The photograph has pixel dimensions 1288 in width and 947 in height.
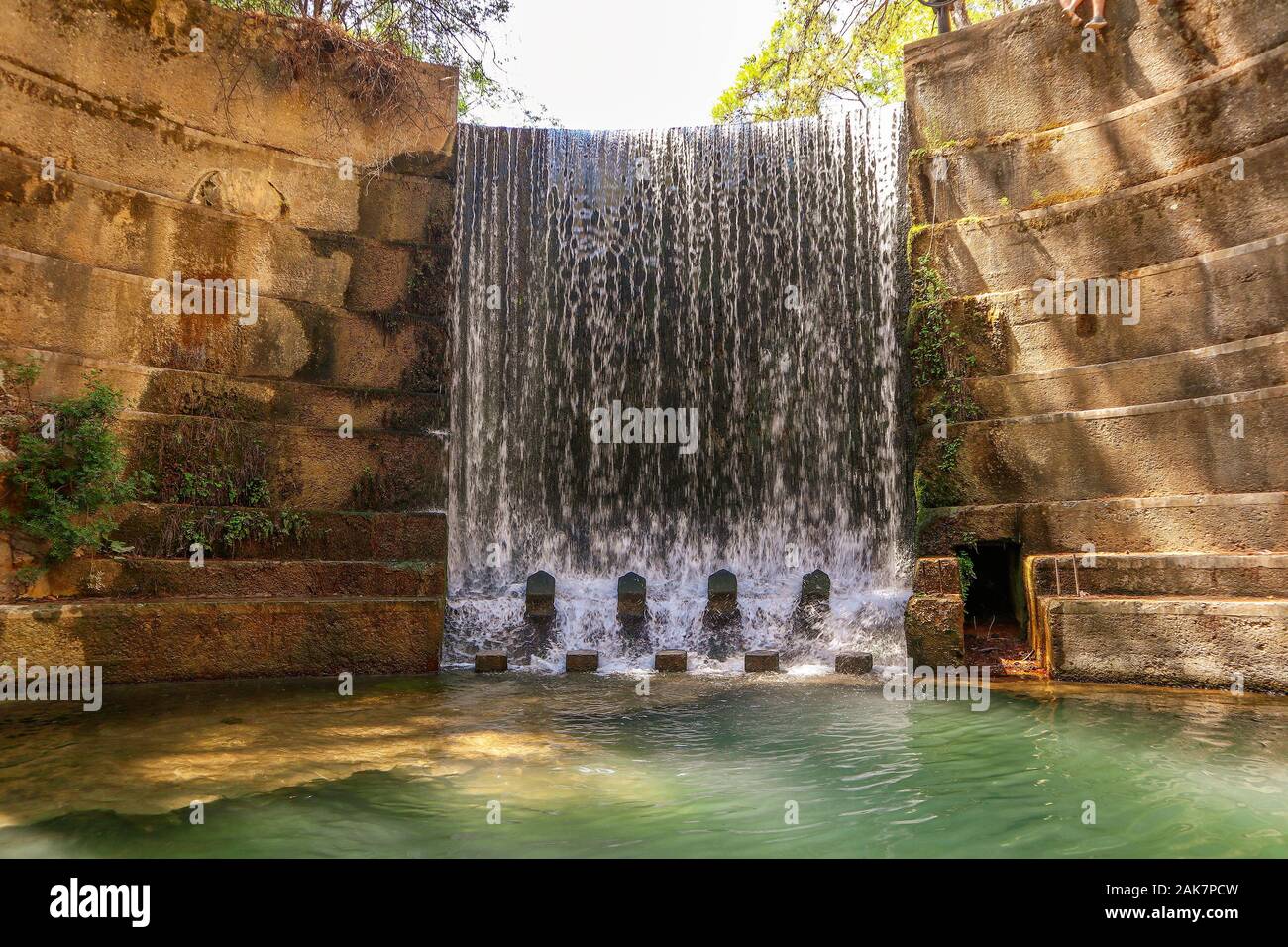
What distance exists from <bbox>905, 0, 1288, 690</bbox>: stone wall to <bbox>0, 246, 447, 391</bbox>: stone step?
5702mm

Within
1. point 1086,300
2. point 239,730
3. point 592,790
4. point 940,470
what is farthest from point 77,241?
point 1086,300

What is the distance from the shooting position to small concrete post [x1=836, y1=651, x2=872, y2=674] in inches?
328

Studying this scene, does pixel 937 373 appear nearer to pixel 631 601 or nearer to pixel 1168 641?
pixel 1168 641

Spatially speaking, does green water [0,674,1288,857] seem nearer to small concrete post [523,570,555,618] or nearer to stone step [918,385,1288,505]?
stone step [918,385,1288,505]

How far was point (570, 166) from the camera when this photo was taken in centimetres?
1189

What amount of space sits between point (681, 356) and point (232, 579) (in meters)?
5.87

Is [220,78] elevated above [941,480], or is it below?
above

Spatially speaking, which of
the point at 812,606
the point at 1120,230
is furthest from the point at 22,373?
the point at 1120,230

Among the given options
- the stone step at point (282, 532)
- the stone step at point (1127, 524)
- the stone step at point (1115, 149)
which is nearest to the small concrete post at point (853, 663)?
the stone step at point (1127, 524)

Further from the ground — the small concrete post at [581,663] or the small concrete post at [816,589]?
the small concrete post at [816,589]

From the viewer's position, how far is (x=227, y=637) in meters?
7.73

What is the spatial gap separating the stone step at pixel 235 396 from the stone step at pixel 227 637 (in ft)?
6.50

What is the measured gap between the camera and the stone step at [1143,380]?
7.46 metres

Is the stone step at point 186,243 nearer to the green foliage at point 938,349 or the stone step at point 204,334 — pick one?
the stone step at point 204,334
